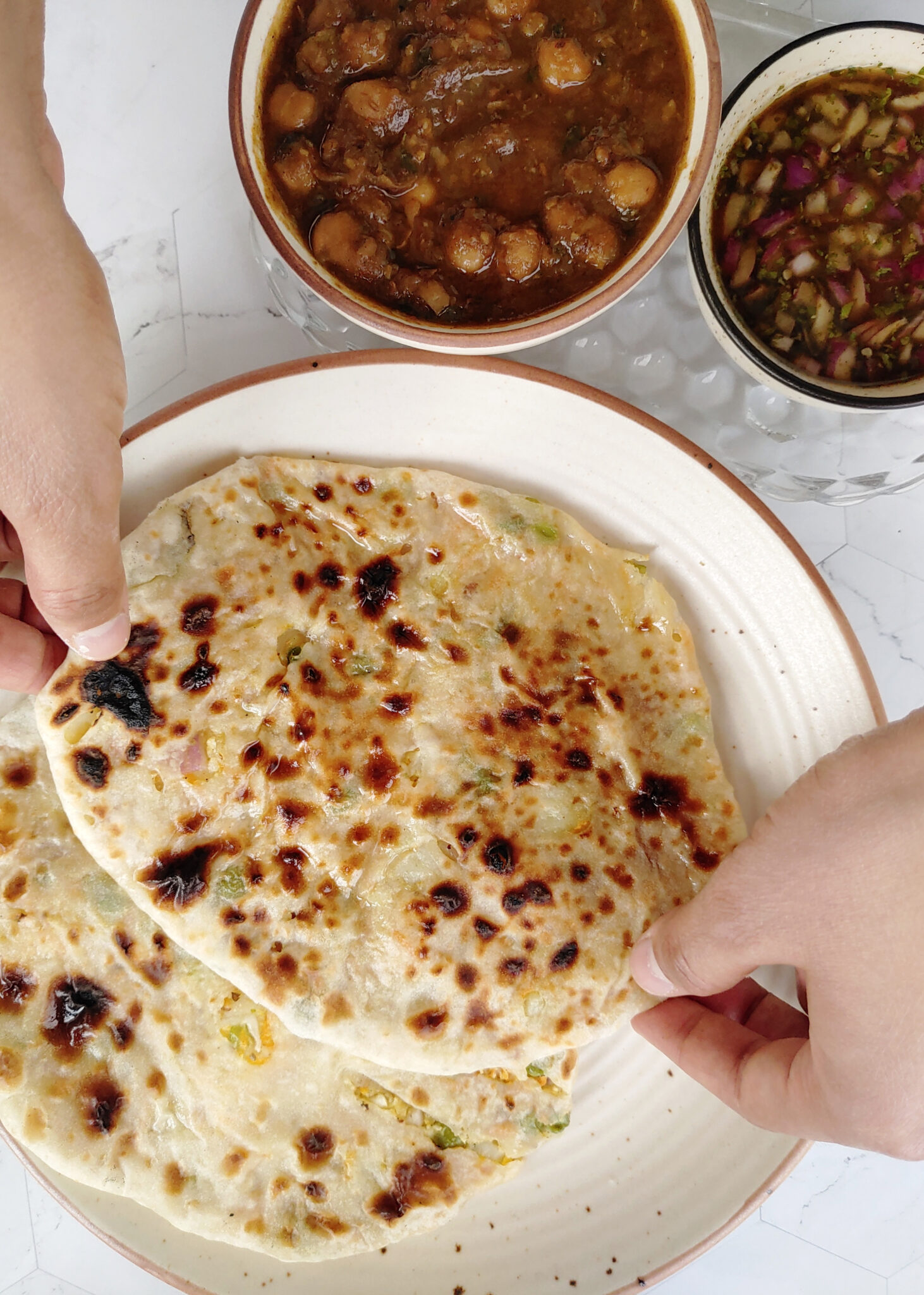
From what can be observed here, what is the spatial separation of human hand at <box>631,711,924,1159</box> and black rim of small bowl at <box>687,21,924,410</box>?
2.44 ft

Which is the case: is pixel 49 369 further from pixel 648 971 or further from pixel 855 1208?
pixel 855 1208

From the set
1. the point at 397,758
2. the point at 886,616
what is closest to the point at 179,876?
the point at 397,758

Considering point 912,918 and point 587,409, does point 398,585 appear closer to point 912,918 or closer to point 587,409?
point 587,409

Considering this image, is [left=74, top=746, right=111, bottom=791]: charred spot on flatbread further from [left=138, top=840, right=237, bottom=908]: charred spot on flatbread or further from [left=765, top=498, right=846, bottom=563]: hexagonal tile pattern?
[left=765, top=498, right=846, bottom=563]: hexagonal tile pattern

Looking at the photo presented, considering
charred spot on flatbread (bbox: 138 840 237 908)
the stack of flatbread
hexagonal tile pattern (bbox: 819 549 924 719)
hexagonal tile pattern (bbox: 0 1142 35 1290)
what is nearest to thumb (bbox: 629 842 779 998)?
the stack of flatbread

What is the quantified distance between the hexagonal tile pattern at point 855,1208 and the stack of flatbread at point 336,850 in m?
1.05

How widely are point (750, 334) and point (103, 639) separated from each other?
1488 millimetres

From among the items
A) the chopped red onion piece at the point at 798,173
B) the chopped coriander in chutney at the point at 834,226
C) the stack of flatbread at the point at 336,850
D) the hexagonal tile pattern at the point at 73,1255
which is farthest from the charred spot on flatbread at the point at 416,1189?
the chopped red onion piece at the point at 798,173

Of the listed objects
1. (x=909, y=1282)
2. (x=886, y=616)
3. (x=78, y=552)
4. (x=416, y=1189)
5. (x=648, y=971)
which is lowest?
(x=909, y=1282)

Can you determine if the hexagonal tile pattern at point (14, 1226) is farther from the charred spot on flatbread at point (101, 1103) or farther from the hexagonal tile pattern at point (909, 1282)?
the hexagonal tile pattern at point (909, 1282)

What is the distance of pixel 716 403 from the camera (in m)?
2.40

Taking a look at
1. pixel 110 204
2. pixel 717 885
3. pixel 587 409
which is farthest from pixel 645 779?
pixel 110 204

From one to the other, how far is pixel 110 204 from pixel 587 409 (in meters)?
1.39

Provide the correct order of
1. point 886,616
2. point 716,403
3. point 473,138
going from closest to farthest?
point 473,138, point 716,403, point 886,616
